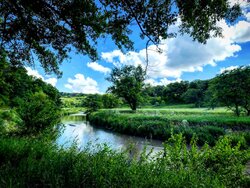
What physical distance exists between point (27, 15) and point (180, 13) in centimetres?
460

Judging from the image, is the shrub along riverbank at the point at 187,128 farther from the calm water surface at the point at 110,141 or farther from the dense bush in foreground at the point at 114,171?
the dense bush in foreground at the point at 114,171

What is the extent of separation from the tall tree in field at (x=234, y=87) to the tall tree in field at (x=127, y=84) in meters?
18.4

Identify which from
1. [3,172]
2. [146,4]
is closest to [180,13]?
[146,4]

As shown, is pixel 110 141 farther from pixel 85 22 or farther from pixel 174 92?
pixel 174 92

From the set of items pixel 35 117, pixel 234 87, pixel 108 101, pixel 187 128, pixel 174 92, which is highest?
pixel 174 92

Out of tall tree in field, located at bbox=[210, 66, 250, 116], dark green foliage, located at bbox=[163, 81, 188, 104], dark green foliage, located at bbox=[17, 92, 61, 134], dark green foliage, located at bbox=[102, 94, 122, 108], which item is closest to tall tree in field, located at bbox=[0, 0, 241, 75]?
dark green foliage, located at bbox=[17, 92, 61, 134]

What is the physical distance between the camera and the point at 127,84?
37.8 metres

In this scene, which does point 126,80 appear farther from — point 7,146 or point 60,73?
point 7,146

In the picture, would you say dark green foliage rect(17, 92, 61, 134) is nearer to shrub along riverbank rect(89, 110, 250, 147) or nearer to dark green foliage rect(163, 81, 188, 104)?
shrub along riverbank rect(89, 110, 250, 147)

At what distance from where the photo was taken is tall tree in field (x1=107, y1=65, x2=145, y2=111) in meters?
36.9

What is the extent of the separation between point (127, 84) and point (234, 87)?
71.7 feet

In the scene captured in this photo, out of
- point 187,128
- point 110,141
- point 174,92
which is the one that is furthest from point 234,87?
point 174,92

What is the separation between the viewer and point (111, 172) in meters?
3.24

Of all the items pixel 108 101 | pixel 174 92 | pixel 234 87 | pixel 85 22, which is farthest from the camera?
pixel 174 92
